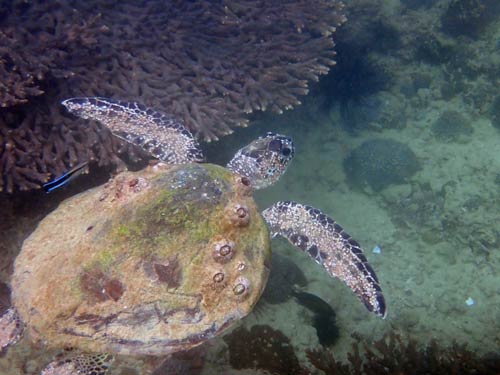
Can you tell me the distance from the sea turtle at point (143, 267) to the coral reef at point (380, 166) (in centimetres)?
538

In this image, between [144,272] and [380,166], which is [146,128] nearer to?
[144,272]

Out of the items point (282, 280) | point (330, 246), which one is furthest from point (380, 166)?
point (330, 246)

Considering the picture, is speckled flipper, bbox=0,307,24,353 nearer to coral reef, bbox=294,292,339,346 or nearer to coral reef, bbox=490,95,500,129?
coral reef, bbox=294,292,339,346

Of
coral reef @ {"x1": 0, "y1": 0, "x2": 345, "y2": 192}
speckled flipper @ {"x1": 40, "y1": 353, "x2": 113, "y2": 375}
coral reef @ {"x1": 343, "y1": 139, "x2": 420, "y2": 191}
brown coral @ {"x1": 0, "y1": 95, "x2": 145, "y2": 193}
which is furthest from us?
coral reef @ {"x1": 343, "y1": 139, "x2": 420, "y2": 191}

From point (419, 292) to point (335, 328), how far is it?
75.7 inches

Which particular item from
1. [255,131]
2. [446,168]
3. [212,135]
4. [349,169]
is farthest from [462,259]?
[212,135]

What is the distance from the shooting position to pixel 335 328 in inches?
205

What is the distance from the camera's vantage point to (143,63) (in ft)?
17.1

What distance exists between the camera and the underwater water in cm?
444

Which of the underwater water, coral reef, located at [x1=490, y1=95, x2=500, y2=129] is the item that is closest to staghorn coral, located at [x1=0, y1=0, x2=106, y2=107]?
the underwater water

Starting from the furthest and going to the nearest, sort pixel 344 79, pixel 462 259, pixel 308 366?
pixel 344 79, pixel 462 259, pixel 308 366

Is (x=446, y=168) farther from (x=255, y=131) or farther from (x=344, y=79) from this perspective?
(x=255, y=131)

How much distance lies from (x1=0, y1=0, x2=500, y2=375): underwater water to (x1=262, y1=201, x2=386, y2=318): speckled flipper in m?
1.39

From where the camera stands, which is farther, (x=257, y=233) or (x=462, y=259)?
(x=462, y=259)
